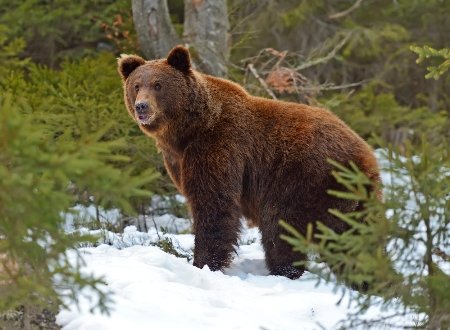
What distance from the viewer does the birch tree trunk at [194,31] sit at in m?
11.7

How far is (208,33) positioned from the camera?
11.9 meters

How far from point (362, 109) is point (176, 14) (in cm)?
424

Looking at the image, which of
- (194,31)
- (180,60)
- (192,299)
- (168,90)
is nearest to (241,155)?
(168,90)

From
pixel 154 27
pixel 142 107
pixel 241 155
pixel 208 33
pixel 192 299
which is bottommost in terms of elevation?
pixel 208 33

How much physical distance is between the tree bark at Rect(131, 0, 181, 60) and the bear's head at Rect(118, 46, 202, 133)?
188 inches

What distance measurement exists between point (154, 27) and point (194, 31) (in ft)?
2.04

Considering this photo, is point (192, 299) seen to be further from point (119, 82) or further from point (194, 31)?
point (194, 31)

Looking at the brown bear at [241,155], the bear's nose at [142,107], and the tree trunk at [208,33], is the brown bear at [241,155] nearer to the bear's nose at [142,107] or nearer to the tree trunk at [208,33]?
the bear's nose at [142,107]

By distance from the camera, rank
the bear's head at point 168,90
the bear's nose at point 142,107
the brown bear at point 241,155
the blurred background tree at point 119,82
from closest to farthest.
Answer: the blurred background tree at point 119,82
the brown bear at point 241,155
the bear's nose at point 142,107
the bear's head at point 168,90

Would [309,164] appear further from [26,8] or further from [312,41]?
[312,41]

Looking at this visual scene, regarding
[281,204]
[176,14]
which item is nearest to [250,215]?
[281,204]

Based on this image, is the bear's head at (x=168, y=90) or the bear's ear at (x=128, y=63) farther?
the bear's ear at (x=128, y=63)

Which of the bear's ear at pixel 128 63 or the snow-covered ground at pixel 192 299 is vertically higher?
the bear's ear at pixel 128 63

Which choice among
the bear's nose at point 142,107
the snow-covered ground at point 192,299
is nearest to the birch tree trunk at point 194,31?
the bear's nose at point 142,107
